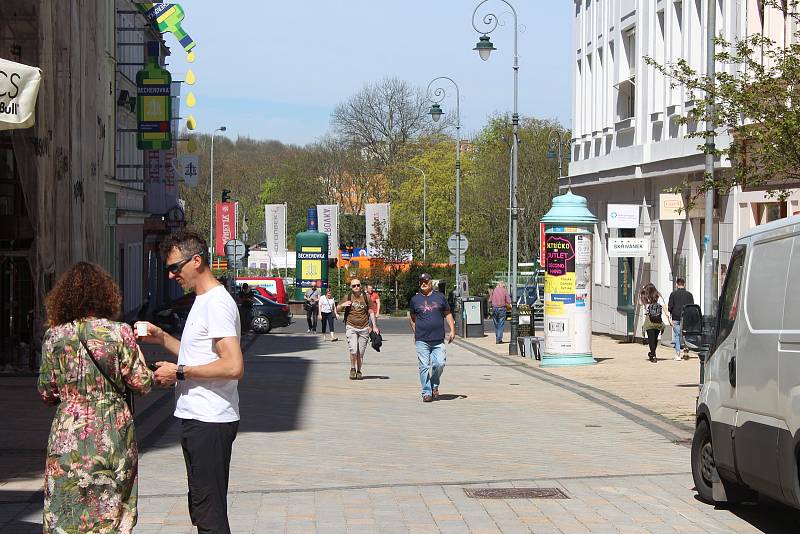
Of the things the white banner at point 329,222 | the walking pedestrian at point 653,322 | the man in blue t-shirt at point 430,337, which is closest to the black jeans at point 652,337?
the walking pedestrian at point 653,322

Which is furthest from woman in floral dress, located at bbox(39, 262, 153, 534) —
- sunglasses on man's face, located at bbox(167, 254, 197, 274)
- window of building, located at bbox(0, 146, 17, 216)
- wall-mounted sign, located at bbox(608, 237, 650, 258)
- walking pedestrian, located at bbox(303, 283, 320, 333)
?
walking pedestrian, located at bbox(303, 283, 320, 333)

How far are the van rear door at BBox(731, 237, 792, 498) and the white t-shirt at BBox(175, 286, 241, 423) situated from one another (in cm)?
Result: 358

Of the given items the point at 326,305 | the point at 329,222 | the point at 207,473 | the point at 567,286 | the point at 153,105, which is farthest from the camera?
the point at 329,222

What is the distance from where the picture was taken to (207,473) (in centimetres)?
664

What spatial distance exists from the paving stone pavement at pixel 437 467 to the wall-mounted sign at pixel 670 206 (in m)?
11.4

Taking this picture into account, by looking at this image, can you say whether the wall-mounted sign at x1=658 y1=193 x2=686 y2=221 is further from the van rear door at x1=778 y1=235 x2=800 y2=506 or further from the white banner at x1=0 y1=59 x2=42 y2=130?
the white banner at x1=0 y1=59 x2=42 y2=130

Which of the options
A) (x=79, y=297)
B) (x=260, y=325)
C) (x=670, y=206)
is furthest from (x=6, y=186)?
(x=260, y=325)

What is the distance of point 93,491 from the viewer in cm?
620

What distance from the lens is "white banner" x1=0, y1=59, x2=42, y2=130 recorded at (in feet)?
27.7

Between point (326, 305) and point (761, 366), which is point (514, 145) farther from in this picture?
point (761, 366)

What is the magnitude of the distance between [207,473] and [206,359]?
0.55m

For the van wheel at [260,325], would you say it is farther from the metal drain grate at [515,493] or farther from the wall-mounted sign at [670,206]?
the metal drain grate at [515,493]

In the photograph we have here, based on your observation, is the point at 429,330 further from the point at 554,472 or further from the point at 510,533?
the point at 510,533

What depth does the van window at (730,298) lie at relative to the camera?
381 inches
